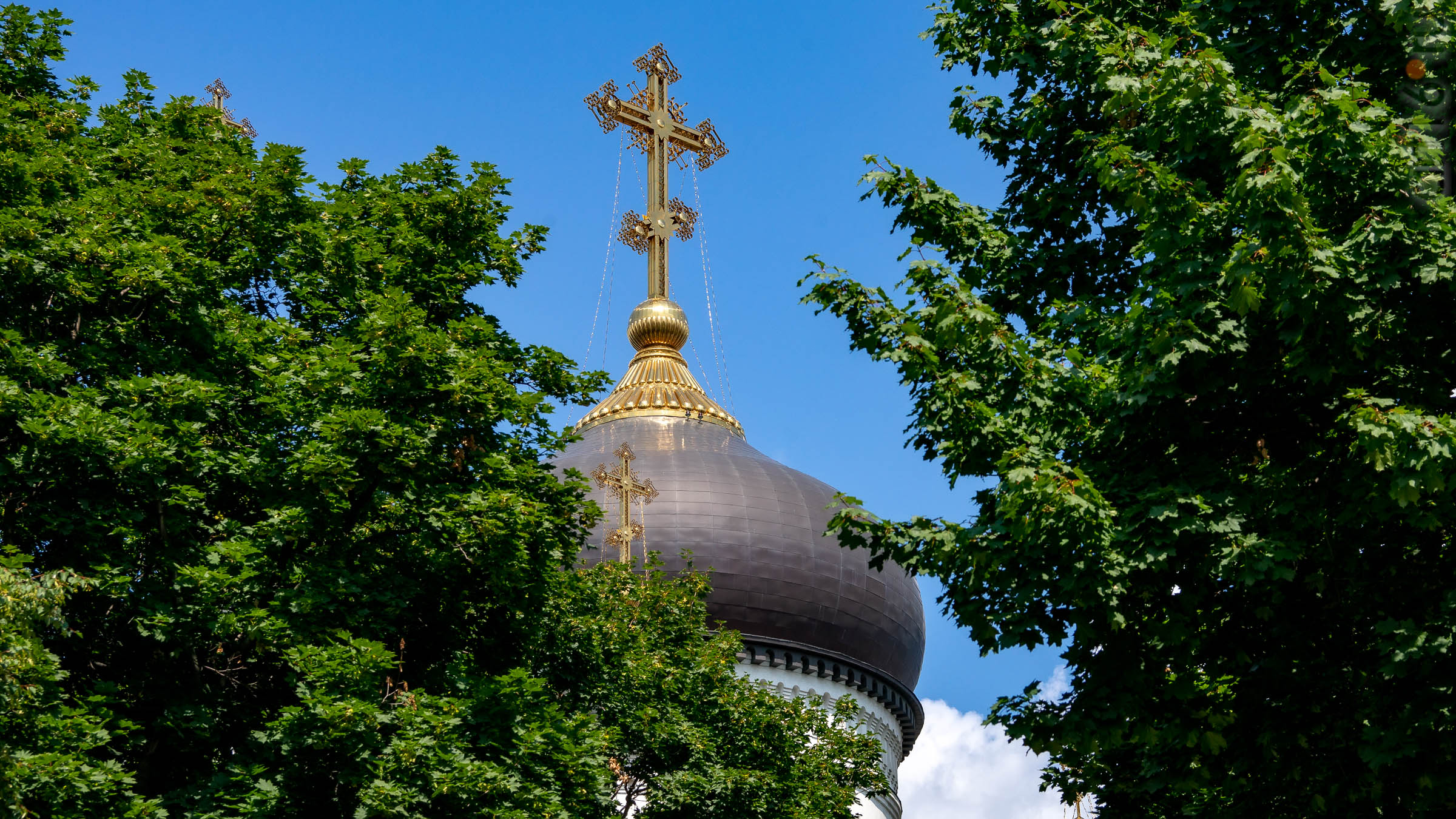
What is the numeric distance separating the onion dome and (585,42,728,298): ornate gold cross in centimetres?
780

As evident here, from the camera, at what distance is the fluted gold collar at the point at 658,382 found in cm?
4425

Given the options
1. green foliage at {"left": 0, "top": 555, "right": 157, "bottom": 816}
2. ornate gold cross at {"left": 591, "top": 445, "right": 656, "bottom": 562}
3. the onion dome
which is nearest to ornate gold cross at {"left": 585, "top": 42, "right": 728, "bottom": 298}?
the onion dome

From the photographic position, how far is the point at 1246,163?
9.55 metres

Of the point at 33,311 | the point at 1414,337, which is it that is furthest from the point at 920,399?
the point at 33,311

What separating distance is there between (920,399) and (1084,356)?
180 centimetres

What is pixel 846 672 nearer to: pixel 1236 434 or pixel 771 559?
pixel 771 559

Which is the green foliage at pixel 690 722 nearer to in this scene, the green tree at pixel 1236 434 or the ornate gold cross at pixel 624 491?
the ornate gold cross at pixel 624 491

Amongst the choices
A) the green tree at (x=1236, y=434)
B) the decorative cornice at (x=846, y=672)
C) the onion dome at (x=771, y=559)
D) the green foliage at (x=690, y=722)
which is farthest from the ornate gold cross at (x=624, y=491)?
the green tree at (x=1236, y=434)

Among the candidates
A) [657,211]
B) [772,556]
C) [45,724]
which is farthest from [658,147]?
[45,724]

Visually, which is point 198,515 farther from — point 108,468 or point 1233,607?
point 1233,607

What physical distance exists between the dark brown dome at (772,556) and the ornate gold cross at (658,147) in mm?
9178

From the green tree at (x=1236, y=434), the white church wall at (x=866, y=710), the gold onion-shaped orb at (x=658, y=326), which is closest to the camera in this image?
the green tree at (x=1236, y=434)

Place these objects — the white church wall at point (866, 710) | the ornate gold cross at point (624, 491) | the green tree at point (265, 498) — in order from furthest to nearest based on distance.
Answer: the white church wall at point (866, 710) → the ornate gold cross at point (624, 491) → the green tree at point (265, 498)

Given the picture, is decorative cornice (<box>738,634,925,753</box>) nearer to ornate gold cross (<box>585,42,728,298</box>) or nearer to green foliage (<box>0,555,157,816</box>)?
ornate gold cross (<box>585,42,728,298</box>)
